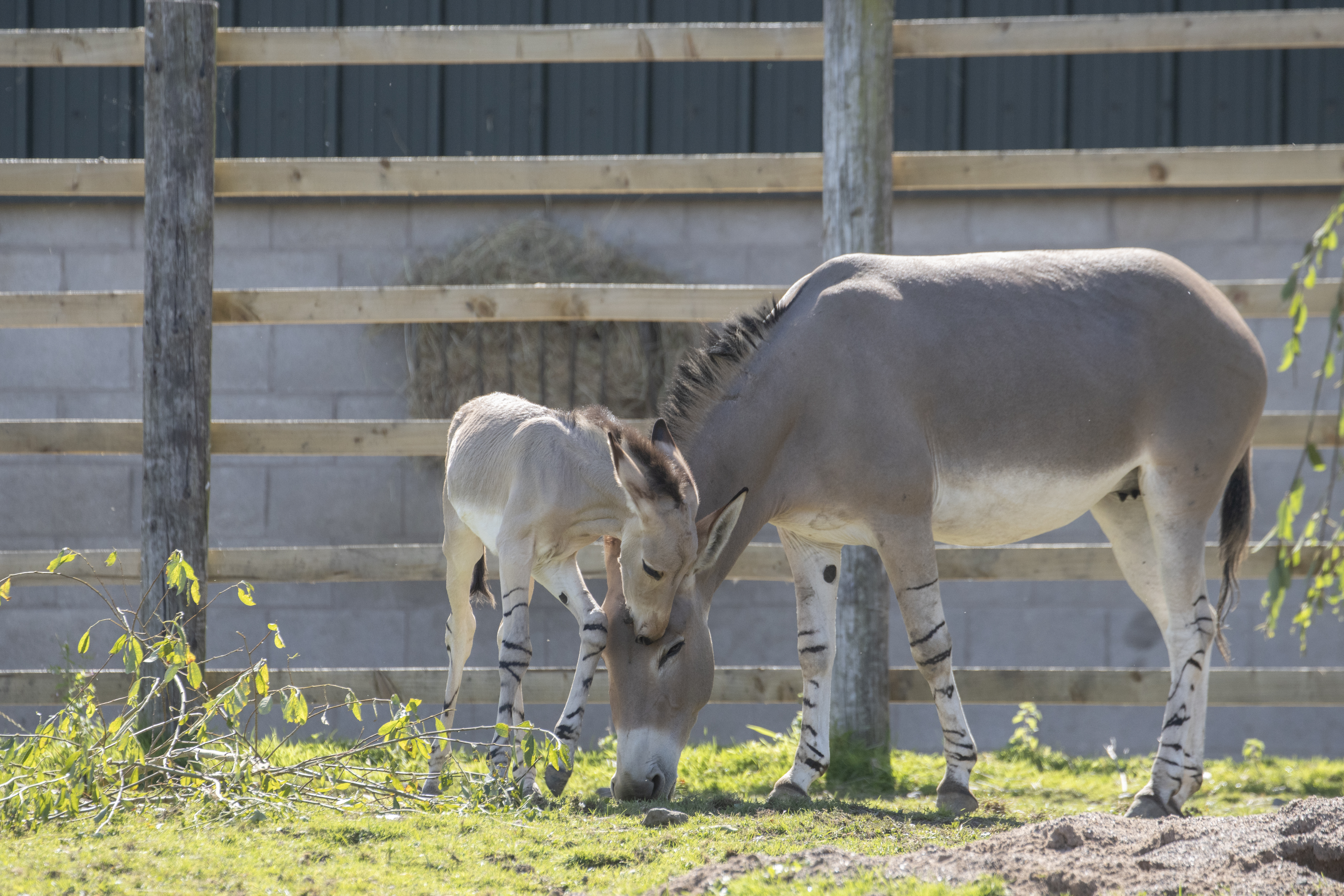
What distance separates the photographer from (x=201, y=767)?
3.93 metres

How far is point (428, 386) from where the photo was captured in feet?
21.8

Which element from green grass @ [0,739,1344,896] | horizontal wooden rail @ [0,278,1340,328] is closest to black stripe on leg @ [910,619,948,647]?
green grass @ [0,739,1344,896]

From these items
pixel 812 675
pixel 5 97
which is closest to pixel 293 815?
pixel 812 675

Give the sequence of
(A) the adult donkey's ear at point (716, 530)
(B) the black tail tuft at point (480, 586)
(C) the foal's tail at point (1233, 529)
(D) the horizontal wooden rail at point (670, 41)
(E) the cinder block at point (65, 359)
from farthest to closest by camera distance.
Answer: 1. (E) the cinder block at point (65, 359)
2. (D) the horizontal wooden rail at point (670, 41)
3. (C) the foal's tail at point (1233, 529)
4. (B) the black tail tuft at point (480, 586)
5. (A) the adult donkey's ear at point (716, 530)

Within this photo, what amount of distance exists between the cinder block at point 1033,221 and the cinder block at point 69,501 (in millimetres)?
5584

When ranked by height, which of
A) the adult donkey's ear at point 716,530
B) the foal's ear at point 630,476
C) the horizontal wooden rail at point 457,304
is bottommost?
the adult donkey's ear at point 716,530

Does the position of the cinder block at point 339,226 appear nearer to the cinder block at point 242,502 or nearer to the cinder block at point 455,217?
the cinder block at point 455,217

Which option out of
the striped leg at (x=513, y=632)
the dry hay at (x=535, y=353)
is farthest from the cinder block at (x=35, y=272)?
the striped leg at (x=513, y=632)

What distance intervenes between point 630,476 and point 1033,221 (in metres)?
4.49

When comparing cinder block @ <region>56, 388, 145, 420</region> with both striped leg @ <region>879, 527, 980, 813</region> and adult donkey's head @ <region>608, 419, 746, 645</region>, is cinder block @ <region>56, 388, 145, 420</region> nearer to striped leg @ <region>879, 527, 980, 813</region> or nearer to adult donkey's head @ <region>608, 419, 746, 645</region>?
adult donkey's head @ <region>608, 419, 746, 645</region>

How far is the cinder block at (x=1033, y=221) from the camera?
23.1 ft

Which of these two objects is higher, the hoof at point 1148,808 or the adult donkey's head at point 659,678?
the adult donkey's head at point 659,678

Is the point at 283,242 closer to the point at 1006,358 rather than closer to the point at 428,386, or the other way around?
the point at 428,386

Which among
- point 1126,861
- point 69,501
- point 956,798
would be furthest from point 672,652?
point 69,501
